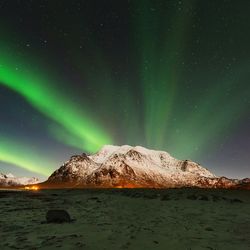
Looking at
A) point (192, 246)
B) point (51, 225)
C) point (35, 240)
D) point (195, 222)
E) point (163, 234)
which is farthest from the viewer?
point (195, 222)

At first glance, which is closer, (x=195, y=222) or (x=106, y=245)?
(x=106, y=245)

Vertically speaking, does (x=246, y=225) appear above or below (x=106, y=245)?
above

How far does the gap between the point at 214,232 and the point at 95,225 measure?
5500 mm

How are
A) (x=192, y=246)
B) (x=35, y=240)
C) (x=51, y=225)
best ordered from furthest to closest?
1. (x=51, y=225)
2. (x=35, y=240)
3. (x=192, y=246)

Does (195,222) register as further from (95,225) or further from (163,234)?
(95,225)

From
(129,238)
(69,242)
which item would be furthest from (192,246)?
(69,242)

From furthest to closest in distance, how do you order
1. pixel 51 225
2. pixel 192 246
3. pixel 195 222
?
pixel 195 222, pixel 51 225, pixel 192 246

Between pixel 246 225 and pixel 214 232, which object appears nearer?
pixel 214 232

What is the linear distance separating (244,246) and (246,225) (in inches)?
200

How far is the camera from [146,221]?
53.0 feet

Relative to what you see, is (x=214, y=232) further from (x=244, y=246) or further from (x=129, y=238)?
(x=129, y=238)

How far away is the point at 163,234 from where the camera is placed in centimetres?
1233

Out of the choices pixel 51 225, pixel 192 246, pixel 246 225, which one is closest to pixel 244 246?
pixel 192 246

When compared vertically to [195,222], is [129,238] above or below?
below
